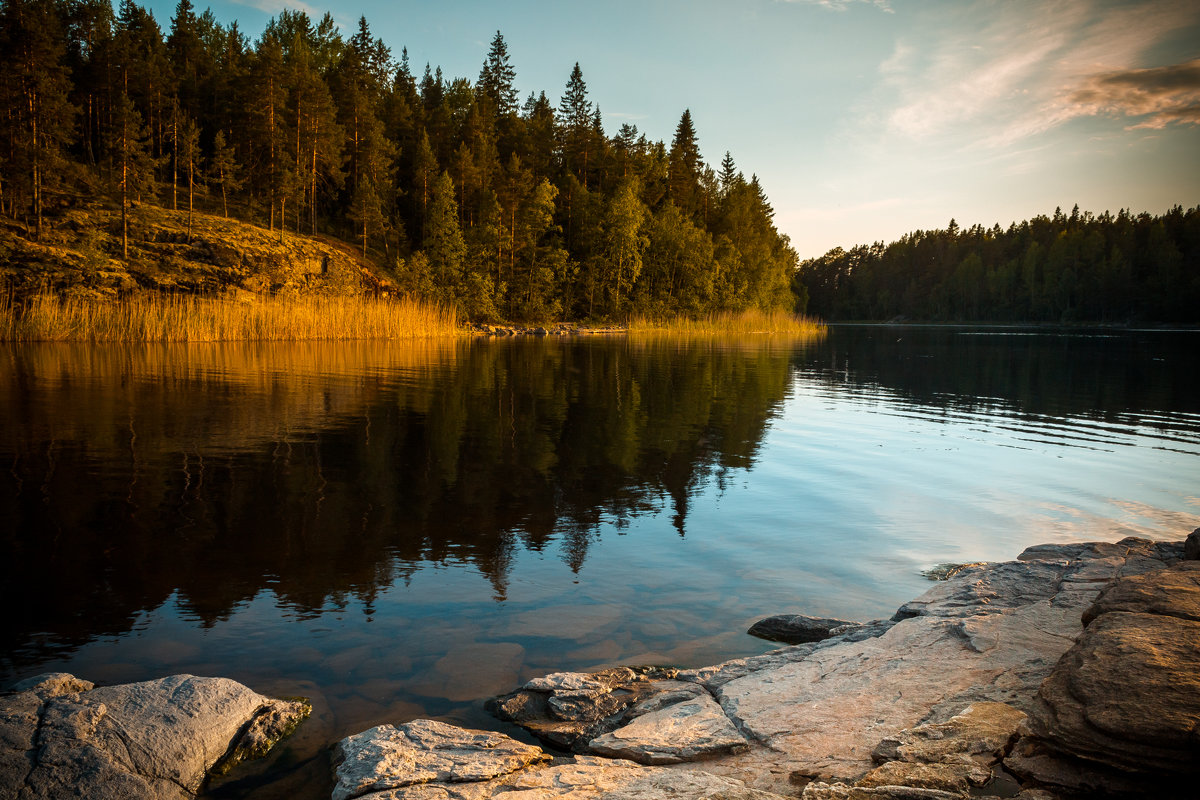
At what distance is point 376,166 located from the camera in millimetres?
60031

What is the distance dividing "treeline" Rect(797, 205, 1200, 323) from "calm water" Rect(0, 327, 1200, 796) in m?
114

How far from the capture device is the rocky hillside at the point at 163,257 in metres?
31.0

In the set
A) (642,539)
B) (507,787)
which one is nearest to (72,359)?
(642,539)

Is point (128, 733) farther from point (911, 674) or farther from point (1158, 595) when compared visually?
point (1158, 595)

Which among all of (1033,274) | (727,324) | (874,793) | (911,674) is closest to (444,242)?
(727,324)

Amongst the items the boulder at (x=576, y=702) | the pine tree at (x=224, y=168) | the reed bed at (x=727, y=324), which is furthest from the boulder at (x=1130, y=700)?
the reed bed at (x=727, y=324)

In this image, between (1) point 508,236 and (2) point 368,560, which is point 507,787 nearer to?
(2) point 368,560

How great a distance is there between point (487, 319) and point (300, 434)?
46.3 m

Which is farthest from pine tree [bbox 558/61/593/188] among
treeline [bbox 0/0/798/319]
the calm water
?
the calm water

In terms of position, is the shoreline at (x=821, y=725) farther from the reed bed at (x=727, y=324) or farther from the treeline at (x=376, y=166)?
the reed bed at (x=727, y=324)

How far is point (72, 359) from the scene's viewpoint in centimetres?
2250

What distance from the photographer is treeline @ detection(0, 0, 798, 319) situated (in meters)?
39.3

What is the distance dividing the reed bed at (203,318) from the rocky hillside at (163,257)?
1.27 metres

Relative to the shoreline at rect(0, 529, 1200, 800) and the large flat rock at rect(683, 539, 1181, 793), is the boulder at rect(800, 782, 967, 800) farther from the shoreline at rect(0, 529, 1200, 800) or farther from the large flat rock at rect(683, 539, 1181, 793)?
the large flat rock at rect(683, 539, 1181, 793)
